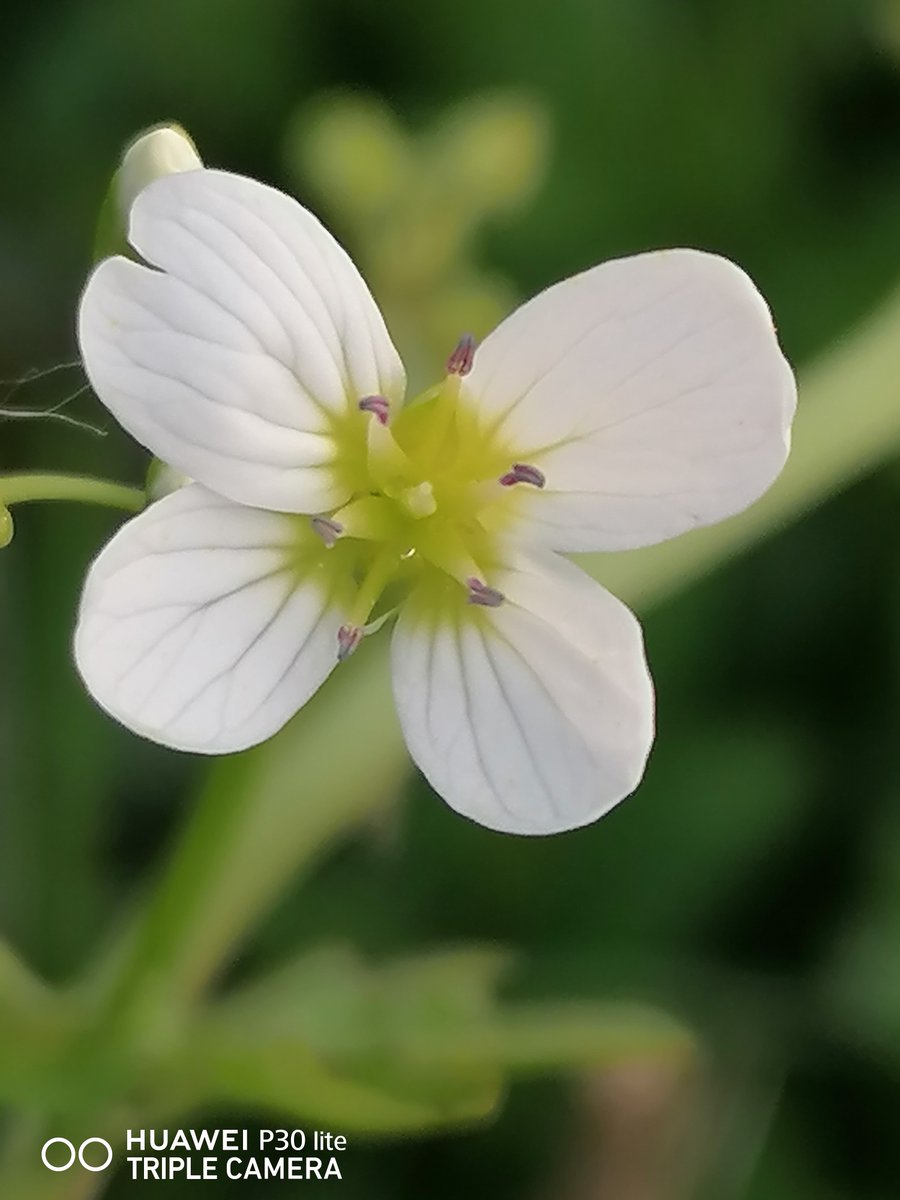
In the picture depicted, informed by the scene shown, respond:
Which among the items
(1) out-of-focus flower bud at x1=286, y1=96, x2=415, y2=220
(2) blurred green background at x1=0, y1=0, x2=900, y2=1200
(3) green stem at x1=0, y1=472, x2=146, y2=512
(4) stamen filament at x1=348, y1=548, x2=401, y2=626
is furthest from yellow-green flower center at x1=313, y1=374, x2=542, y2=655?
(1) out-of-focus flower bud at x1=286, y1=96, x2=415, y2=220

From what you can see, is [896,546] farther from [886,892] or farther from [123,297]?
[123,297]

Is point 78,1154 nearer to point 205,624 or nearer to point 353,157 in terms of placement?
point 205,624

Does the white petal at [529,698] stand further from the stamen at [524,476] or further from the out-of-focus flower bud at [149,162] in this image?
the out-of-focus flower bud at [149,162]

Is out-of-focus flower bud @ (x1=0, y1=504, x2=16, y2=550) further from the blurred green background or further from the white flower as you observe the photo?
the blurred green background

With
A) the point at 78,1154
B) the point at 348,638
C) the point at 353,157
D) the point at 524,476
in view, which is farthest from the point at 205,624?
the point at 353,157

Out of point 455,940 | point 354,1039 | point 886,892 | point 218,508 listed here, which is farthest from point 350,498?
point 886,892
